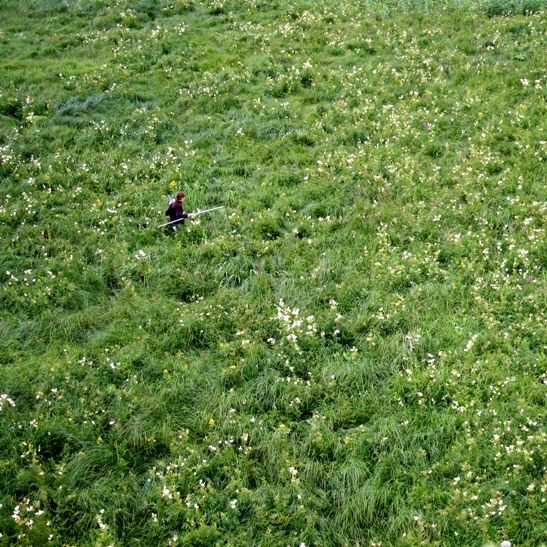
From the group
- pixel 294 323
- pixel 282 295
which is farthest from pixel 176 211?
pixel 294 323

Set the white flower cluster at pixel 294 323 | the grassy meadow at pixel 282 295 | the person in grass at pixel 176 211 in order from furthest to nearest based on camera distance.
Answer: the person in grass at pixel 176 211 → the white flower cluster at pixel 294 323 → the grassy meadow at pixel 282 295

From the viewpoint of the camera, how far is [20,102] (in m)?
15.9

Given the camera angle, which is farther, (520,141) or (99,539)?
(520,141)

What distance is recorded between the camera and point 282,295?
31.9 feet

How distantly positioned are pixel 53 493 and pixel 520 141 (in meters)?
11.3

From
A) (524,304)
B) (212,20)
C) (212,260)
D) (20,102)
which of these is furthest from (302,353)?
(212,20)

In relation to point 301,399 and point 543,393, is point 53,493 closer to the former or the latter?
point 301,399

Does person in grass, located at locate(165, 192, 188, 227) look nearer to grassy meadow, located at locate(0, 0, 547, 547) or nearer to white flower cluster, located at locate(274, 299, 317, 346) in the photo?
grassy meadow, located at locate(0, 0, 547, 547)

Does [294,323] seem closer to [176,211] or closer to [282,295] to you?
[282,295]

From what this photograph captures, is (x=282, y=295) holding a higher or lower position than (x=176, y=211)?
lower

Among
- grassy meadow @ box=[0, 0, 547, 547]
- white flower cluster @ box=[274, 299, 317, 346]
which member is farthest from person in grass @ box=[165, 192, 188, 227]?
white flower cluster @ box=[274, 299, 317, 346]

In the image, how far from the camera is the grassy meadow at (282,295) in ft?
22.1

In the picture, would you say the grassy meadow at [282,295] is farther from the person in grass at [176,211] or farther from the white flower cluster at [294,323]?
the person in grass at [176,211]

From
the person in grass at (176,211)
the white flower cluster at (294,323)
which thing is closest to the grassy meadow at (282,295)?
the white flower cluster at (294,323)
